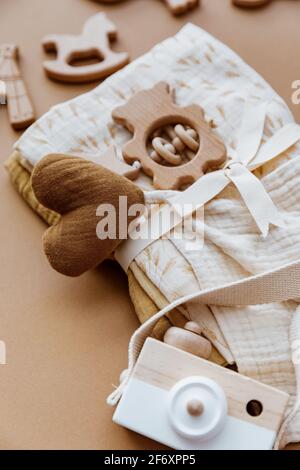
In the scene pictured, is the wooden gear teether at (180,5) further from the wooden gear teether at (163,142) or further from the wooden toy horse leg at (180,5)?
the wooden gear teether at (163,142)

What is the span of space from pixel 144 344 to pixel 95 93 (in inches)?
18.1

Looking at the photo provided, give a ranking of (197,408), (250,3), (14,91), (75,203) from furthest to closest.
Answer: (250,3) < (14,91) < (75,203) < (197,408)

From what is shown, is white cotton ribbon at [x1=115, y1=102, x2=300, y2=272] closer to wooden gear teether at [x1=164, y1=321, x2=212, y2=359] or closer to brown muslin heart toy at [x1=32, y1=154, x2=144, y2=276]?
brown muslin heart toy at [x1=32, y1=154, x2=144, y2=276]

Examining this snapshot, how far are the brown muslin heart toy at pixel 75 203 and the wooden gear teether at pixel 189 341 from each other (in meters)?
0.15

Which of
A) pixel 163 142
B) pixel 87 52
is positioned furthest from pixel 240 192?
pixel 87 52

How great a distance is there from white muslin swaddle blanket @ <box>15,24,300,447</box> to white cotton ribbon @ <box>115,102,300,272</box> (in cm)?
1

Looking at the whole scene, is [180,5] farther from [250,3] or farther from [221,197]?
[221,197]

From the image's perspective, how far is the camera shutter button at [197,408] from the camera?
2.39ft

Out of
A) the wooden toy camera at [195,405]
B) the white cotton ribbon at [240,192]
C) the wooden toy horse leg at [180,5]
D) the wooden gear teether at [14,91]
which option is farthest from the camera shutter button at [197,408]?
the wooden toy horse leg at [180,5]

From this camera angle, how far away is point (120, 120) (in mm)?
1002

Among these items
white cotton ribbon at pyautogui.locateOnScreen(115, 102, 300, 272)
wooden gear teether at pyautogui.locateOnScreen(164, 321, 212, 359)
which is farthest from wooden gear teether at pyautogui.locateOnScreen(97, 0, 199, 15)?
wooden gear teether at pyautogui.locateOnScreen(164, 321, 212, 359)

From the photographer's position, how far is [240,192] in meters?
0.91

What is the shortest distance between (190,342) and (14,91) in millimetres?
583

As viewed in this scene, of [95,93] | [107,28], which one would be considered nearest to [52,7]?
[107,28]
